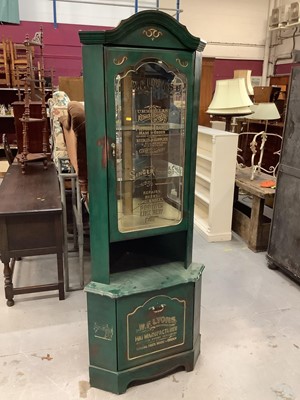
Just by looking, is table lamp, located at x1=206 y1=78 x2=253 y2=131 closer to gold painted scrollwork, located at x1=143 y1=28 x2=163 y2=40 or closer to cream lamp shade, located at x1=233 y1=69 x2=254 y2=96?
cream lamp shade, located at x1=233 y1=69 x2=254 y2=96

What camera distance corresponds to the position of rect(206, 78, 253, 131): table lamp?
3.74 meters

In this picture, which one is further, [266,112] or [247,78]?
[247,78]

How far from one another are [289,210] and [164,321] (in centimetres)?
160

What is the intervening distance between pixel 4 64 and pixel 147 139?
5218 millimetres

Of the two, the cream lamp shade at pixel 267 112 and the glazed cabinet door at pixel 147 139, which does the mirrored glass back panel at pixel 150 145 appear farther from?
the cream lamp shade at pixel 267 112

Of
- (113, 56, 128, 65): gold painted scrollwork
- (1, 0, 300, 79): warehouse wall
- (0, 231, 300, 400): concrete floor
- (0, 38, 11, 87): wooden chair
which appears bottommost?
(0, 231, 300, 400): concrete floor

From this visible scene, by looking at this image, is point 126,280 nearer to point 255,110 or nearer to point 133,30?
point 133,30

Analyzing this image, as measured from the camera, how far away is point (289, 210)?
9.50 feet

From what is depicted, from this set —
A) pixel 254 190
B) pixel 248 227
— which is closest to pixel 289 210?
pixel 254 190

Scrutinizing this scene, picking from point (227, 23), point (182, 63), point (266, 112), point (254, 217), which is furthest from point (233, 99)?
point (227, 23)

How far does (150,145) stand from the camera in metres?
1.75

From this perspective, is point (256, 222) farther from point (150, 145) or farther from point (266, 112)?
point (150, 145)

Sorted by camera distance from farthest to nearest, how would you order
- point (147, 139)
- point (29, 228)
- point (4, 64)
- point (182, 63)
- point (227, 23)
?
point (227, 23) → point (4, 64) → point (29, 228) → point (147, 139) → point (182, 63)

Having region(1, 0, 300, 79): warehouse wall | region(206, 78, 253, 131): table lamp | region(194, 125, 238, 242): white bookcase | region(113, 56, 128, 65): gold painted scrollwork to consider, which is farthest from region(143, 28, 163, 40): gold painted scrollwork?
region(1, 0, 300, 79): warehouse wall
